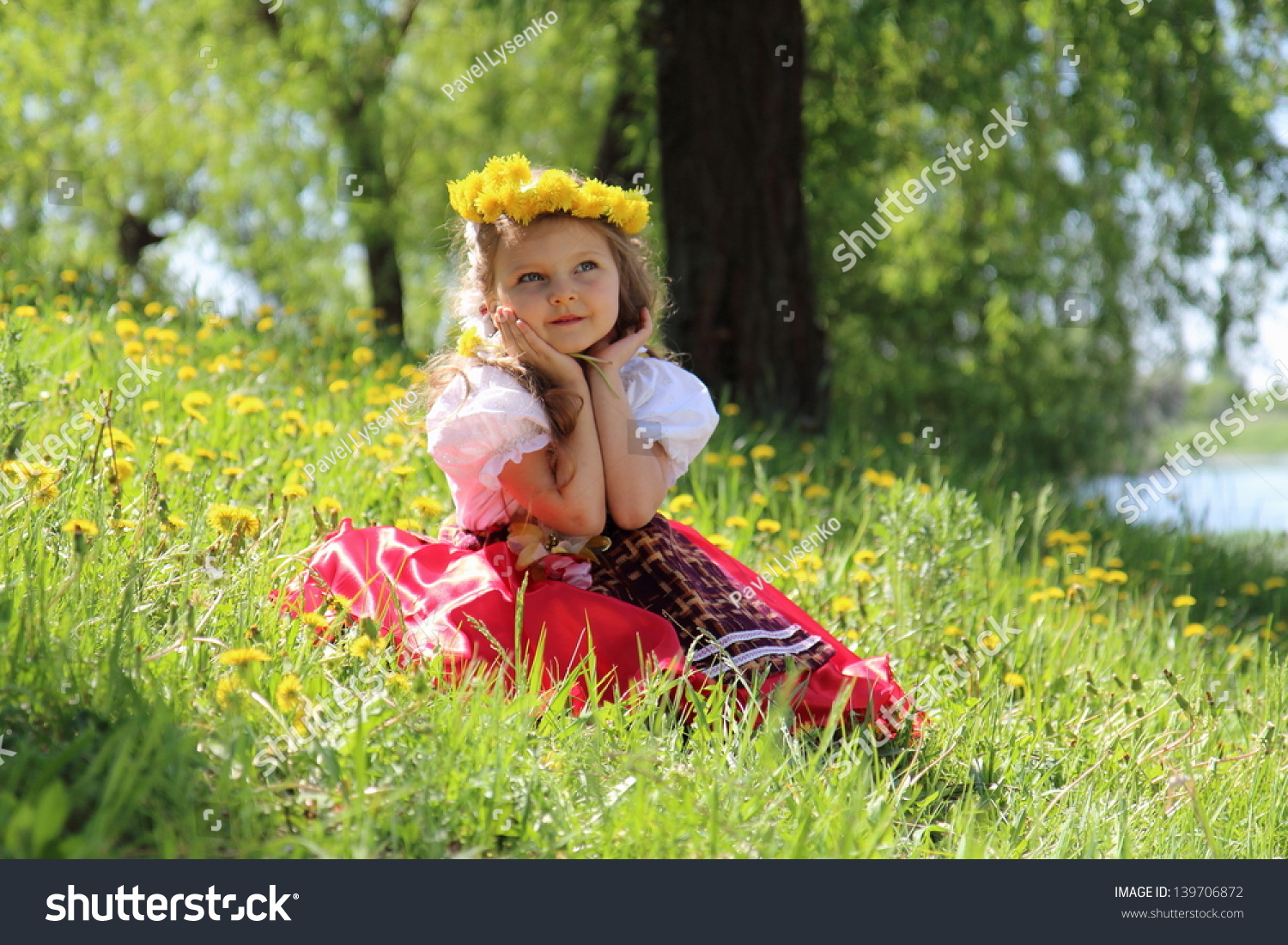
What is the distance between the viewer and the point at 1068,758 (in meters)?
2.59

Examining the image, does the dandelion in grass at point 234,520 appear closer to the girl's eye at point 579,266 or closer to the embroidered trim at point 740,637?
the girl's eye at point 579,266

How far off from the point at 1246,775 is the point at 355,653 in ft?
7.01

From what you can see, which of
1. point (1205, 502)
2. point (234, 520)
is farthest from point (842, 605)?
point (1205, 502)

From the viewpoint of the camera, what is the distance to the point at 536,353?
2.57 m

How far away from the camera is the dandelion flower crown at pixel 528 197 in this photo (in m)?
2.59

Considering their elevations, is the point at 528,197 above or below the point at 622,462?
above

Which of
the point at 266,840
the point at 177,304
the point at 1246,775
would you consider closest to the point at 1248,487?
the point at 1246,775

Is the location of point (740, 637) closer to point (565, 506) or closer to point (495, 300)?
point (565, 506)

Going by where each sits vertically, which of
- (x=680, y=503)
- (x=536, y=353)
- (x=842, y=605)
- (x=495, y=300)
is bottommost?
(x=842, y=605)

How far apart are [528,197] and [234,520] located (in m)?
1.00

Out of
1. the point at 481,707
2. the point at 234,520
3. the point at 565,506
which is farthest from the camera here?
the point at 565,506

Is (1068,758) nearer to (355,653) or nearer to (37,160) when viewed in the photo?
(355,653)

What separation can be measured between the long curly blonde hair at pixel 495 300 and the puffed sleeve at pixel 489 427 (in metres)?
0.04

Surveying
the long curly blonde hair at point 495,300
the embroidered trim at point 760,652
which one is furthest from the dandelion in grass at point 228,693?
the embroidered trim at point 760,652
